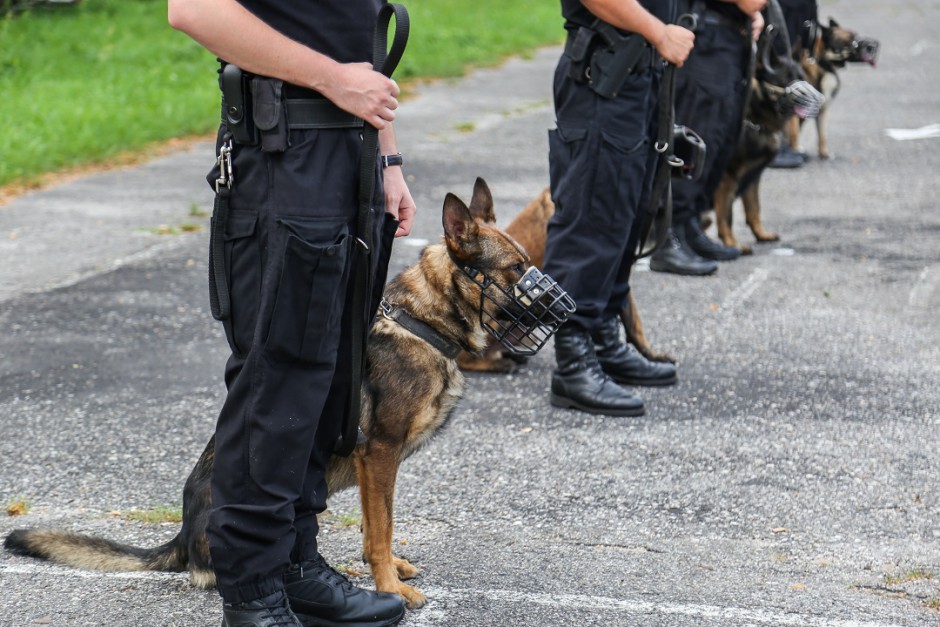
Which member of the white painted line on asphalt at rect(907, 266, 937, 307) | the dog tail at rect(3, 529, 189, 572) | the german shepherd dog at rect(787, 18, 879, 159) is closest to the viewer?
the dog tail at rect(3, 529, 189, 572)

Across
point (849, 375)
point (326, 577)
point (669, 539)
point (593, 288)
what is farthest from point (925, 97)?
point (326, 577)

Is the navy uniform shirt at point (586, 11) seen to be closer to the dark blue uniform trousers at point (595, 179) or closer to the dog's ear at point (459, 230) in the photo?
the dark blue uniform trousers at point (595, 179)

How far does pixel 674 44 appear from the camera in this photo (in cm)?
451

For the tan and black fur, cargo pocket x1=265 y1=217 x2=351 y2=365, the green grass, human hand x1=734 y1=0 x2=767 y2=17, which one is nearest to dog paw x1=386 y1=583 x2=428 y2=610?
cargo pocket x1=265 y1=217 x2=351 y2=365

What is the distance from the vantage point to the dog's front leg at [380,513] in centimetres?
311

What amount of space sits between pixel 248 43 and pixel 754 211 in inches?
222

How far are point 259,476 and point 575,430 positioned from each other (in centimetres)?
209

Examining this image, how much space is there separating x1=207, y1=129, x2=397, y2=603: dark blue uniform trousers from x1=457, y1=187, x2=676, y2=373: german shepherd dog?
2.40 m

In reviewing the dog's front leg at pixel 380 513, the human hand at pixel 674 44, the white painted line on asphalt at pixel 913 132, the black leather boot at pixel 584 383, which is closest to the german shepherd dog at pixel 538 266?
the black leather boot at pixel 584 383

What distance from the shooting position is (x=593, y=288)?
4656mm

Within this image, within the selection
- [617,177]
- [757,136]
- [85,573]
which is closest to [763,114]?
[757,136]

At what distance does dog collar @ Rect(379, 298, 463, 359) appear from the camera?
3322 mm

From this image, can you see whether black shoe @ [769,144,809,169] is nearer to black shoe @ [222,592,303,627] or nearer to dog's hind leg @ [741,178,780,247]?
dog's hind leg @ [741,178,780,247]

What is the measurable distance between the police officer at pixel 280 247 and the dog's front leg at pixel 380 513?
0.41 metres
